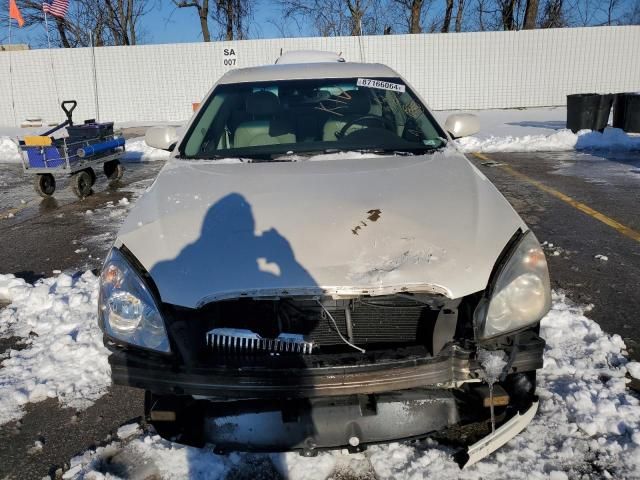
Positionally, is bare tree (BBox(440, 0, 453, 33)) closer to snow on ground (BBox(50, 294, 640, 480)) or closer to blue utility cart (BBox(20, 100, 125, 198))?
blue utility cart (BBox(20, 100, 125, 198))

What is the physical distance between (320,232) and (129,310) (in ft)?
2.73

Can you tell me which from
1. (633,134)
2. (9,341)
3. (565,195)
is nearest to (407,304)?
(9,341)

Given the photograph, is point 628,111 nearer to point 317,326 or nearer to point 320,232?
point 320,232

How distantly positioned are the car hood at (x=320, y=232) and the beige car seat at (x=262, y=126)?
612 millimetres

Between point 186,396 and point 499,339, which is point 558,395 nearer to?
point 499,339

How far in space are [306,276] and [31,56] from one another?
20356 mm

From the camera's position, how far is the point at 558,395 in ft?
8.66

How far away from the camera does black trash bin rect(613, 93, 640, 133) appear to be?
1142cm

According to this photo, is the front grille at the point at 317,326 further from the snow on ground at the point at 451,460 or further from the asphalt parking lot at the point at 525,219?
the asphalt parking lot at the point at 525,219

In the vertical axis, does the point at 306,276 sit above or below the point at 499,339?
above

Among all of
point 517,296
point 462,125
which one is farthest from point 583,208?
point 517,296

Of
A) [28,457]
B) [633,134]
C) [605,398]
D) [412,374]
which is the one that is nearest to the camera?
[412,374]

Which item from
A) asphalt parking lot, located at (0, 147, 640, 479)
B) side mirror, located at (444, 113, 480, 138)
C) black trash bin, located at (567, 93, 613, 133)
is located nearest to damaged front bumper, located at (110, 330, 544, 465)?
asphalt parking lot, located at (0, 147, 640, 479)

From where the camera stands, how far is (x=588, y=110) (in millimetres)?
11680
